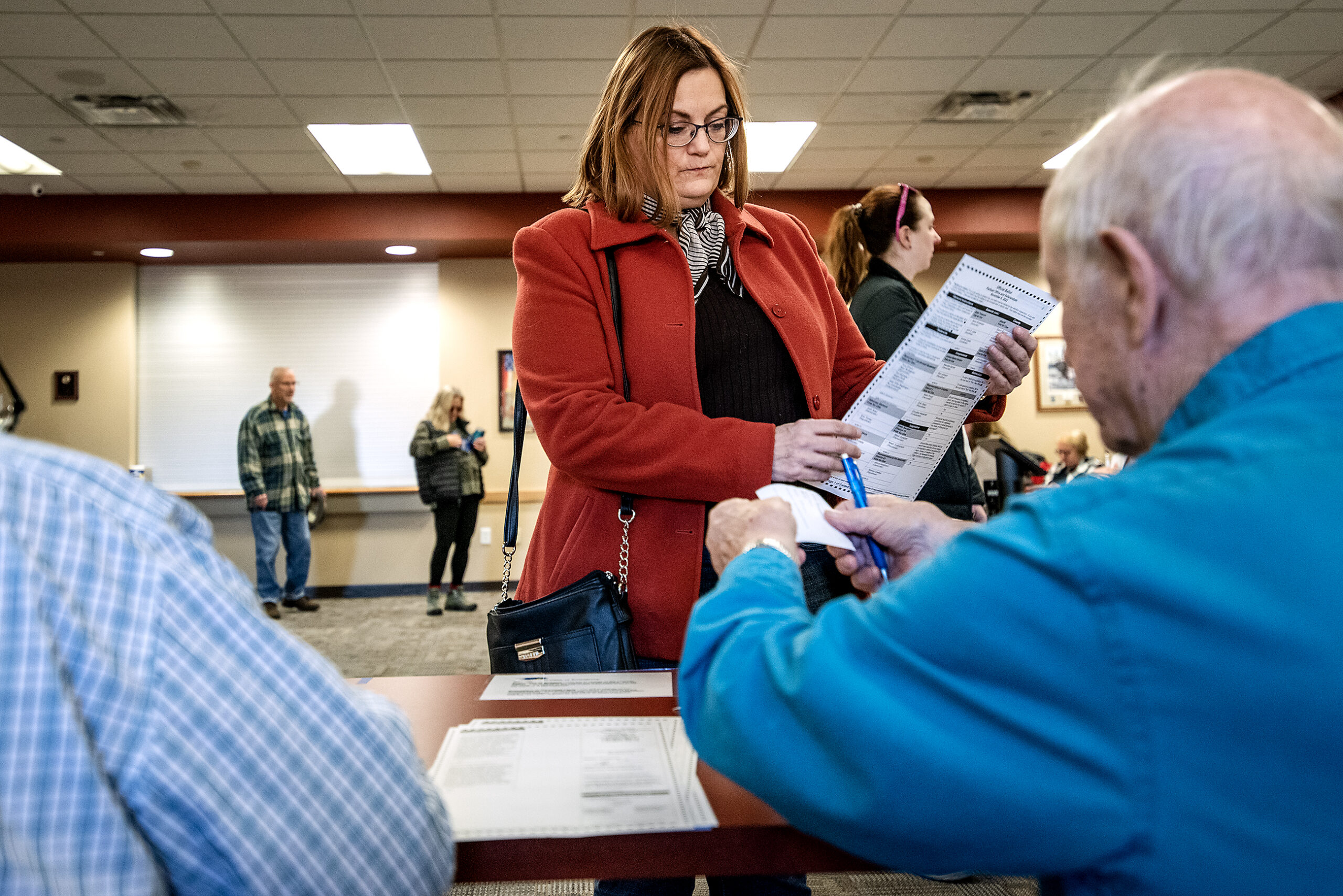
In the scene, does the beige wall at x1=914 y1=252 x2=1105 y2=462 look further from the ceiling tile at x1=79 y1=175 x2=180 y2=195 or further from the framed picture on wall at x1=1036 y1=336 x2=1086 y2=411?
the ceiling tile at x1=79 y1=175 x2=180 y2=195

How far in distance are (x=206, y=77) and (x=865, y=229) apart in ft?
12.9

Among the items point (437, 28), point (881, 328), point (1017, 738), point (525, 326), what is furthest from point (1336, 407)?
point (437, 28)

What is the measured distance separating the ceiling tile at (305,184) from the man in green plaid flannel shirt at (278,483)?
139cm

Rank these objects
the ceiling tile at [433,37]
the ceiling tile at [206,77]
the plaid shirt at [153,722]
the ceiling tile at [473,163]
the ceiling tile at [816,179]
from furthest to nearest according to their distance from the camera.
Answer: the ceiling tile at [816,179]
the ceiling tile at [473,163]
the ceiling tile at [206,77]
the ceiling tile at [433,37]
the plaid shirt at [153,722]

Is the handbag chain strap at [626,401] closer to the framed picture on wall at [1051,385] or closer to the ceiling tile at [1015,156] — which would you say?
the ceiling tile at [1015,156]

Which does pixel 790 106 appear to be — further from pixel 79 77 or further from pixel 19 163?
pixel 19 163

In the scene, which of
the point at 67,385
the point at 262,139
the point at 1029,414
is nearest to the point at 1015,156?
the point at 1029,414

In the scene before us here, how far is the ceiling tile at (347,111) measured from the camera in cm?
499

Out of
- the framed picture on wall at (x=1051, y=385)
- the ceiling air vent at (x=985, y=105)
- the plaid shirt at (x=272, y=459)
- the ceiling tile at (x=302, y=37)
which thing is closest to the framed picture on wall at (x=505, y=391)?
the plaid shirt at (x=272, y=459)

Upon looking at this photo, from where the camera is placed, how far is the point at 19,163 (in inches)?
228

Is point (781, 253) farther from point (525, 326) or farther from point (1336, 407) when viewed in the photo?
point (1336, 407)

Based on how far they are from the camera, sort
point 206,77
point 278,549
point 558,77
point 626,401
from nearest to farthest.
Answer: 1. point 626,401
2. point 206,77
3. point 558,77
4. point 278,549

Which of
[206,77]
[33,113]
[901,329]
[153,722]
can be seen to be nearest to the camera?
[153,722]

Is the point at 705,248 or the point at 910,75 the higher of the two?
the point at 910,75
